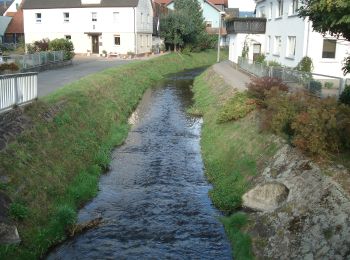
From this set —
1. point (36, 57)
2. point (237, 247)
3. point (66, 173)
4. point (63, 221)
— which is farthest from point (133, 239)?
point (36, 57)

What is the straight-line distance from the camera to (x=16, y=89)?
15312 millimetres

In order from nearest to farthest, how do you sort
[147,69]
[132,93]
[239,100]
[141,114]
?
[239,100] < [141,114] < [132,93] < [147,69]

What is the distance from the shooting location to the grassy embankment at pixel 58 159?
11.4m

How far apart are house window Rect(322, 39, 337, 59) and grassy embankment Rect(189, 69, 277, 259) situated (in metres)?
9.94

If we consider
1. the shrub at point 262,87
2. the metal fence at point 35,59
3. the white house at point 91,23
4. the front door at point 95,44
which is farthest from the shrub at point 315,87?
the front door at point 95,44

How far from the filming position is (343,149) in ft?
41.7

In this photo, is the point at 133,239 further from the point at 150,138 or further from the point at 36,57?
the point at 36,57

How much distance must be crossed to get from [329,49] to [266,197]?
18764 mm

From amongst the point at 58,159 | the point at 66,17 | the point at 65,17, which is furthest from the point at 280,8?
the point at 65,17

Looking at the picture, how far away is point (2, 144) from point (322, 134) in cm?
962

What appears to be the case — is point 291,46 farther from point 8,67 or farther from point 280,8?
point 8,67

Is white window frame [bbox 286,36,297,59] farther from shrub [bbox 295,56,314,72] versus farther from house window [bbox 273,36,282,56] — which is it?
shrub [bbox 295,56,314,72]

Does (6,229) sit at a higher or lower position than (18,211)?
lower

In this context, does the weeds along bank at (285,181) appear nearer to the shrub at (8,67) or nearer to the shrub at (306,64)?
the shrub at (306,64)
